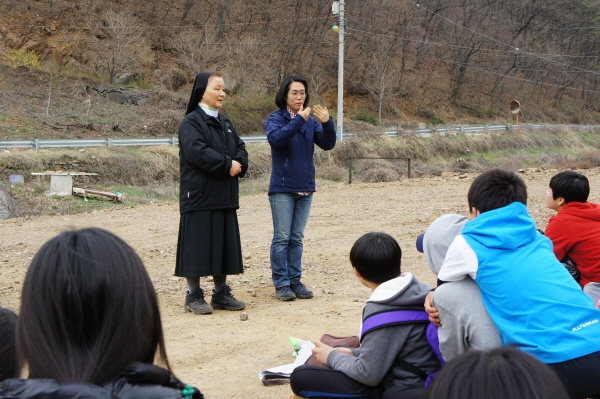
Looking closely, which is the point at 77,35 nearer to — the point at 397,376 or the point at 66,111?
the point at 66,111

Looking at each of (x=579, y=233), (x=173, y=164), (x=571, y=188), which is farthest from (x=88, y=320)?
(x=173, y=164)

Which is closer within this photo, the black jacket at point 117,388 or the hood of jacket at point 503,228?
the black jacket at point 117,388

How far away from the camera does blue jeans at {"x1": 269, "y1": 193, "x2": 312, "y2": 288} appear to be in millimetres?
5941

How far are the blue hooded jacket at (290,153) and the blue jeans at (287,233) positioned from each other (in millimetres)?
119

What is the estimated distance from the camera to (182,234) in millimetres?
5492

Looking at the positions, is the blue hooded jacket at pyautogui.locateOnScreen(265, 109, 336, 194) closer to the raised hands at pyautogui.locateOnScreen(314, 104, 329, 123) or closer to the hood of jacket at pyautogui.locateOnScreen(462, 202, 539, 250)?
the raised hands at pyautogui.locateOnScreen(314, 104, 329, 123)

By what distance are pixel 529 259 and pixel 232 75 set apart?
116ft

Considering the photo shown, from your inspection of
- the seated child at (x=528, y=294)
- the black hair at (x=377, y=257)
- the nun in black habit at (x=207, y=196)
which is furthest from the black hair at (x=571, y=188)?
the nun in black habit at (x=207, y=196)

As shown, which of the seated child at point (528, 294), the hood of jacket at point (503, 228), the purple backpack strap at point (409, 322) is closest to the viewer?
the seated child at point (528, 294)

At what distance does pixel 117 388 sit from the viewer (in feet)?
5.12

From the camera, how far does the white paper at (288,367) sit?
3.76m

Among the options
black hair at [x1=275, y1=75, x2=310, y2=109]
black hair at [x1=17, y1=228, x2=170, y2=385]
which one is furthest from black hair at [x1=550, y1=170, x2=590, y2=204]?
black hair at [x1=17, y1=228, x2=170, y2=385]

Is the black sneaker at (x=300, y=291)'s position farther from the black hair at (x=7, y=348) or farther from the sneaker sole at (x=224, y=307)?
the black hair at (x=7, y=348)

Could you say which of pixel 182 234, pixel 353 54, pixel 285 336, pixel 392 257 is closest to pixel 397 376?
pixel 392 257
